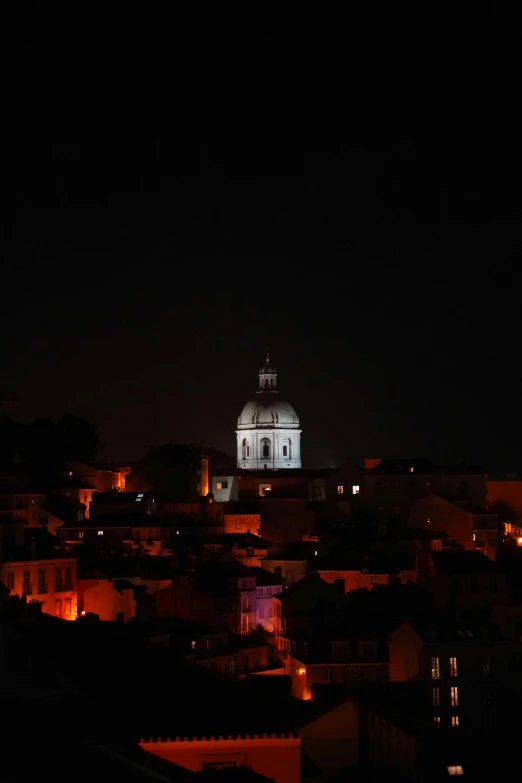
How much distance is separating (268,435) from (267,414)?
157 cm

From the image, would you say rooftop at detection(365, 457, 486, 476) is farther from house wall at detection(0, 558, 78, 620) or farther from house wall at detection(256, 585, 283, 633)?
house wall at detection(0, 558, 78, 620)

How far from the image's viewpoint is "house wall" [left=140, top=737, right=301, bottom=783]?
12.0 m

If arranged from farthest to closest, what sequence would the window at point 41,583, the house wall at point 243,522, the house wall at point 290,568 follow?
the house wall at point 243,522 < the house wall at point 290,568 < the window at point 41,583

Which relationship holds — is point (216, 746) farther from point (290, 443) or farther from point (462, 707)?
point (290, 443)

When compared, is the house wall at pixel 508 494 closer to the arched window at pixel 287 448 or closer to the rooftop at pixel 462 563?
the rooftop at pixel 462 563

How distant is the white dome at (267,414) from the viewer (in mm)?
93062

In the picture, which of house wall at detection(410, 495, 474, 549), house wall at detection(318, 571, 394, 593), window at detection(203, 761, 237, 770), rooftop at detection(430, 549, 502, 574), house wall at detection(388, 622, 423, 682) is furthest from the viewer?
house wall at detection(410, 495, 474, 549)

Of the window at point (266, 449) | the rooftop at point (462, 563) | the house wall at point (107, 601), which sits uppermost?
the window at point (266, 449)

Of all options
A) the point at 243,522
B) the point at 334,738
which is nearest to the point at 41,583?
the point at 243,522

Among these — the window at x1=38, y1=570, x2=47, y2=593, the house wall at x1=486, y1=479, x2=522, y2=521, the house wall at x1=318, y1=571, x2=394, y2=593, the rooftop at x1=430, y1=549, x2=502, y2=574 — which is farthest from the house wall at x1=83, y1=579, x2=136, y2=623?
the house wall at x1=486, y1=479, x2=522, y2=521

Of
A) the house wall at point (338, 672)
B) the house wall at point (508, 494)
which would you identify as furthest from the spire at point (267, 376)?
the house wall at point (338, 672)

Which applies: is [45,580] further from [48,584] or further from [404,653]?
[404,653]

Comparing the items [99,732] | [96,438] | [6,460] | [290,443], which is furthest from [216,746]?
[290,443]

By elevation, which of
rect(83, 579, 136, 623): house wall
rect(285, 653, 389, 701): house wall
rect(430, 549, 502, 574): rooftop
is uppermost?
rect(430, 549, 502, 574): rooftop
